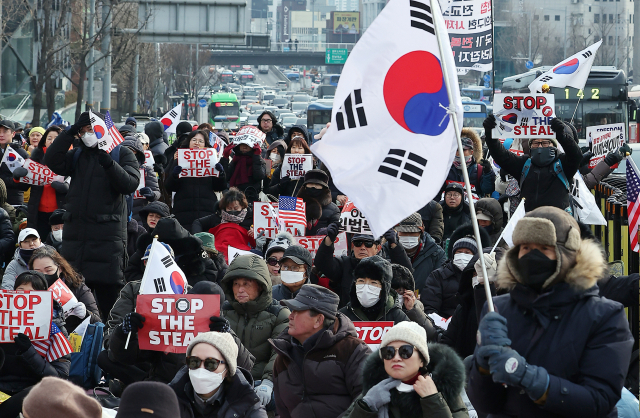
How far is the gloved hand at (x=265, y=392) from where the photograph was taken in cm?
663

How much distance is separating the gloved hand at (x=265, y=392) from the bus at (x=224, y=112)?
58.7 metres

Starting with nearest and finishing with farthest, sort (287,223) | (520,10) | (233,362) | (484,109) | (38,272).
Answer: (233,362) < (38,272) < (287,223) < (484,109) < (520,10)

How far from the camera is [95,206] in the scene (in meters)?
9.59

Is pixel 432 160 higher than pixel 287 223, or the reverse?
pixel 432 160

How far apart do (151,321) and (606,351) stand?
343 centimetres

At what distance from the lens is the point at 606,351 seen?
3.89m

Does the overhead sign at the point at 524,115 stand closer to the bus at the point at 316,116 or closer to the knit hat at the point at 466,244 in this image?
the knit hat at the point at 466,244

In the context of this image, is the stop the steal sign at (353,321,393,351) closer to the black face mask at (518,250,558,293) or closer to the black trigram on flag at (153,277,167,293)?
the black trigram on flag at (153,277,167,293)

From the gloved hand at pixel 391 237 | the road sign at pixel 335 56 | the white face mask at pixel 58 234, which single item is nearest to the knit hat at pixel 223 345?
the gloved hand at pixel 391 237

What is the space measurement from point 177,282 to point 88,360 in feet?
3.97

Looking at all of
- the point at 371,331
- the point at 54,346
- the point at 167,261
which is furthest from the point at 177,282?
the point at 371,331

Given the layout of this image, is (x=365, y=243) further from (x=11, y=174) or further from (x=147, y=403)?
(x=11, y=174)

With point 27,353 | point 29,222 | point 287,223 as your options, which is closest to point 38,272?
point 27,353

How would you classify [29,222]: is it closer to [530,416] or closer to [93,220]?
[93,220]
